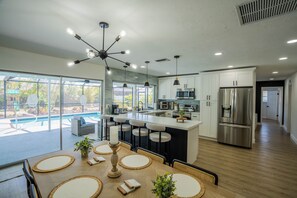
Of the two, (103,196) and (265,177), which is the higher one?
(103,196)

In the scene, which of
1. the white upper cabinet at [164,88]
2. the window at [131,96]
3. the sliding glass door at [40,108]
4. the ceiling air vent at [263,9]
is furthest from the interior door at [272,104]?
the sliding glass door at [40,108]

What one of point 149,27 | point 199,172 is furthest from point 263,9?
point 199,172

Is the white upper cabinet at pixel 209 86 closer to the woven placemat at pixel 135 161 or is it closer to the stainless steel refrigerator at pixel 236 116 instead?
the stainless steel refrigerator at pixel 236 116

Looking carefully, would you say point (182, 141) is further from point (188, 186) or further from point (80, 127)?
point (80, 127)

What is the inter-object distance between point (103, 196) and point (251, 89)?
4920mm

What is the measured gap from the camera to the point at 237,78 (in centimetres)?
466

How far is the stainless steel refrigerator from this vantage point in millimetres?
4301

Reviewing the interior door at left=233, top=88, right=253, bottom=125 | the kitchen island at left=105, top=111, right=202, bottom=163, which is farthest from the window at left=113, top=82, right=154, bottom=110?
the interior door at left=233, top=88, right=253, bottom=125

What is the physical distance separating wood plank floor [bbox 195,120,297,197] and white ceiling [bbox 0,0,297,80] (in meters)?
2.60

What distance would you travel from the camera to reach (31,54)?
3359mm

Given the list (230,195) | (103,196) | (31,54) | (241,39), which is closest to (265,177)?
(230,195)

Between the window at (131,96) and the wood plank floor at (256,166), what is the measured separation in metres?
3.24

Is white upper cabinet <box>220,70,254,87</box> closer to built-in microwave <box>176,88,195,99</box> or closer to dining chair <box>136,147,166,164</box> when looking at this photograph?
built-in microwave <box>176,88,195,99</box>

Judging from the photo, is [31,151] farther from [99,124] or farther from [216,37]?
[216,37]
